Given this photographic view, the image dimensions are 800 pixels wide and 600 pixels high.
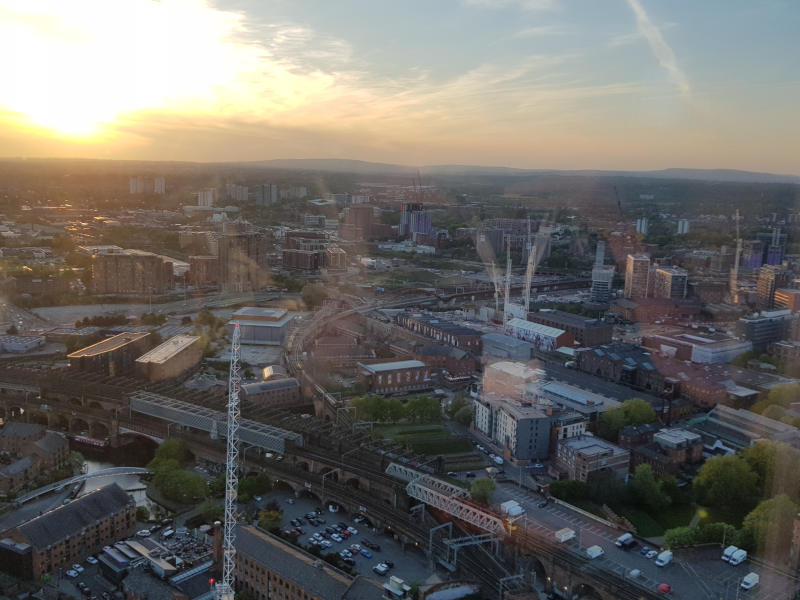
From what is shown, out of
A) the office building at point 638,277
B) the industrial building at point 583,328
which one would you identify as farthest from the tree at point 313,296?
the office building at point 638,277

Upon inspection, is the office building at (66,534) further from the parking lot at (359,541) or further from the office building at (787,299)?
the office building at (787,299)

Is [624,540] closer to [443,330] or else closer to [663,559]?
[663,559]

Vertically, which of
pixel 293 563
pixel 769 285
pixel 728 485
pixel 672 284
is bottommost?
pixel 728 485

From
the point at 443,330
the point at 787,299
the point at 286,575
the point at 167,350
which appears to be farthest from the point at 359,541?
the point at 787,299

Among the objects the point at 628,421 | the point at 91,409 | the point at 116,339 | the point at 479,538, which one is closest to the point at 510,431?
the point at 628,421

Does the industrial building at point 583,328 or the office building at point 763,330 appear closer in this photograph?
the office building at point 763,330

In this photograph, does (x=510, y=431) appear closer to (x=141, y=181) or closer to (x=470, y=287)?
(x=470, y=287)
